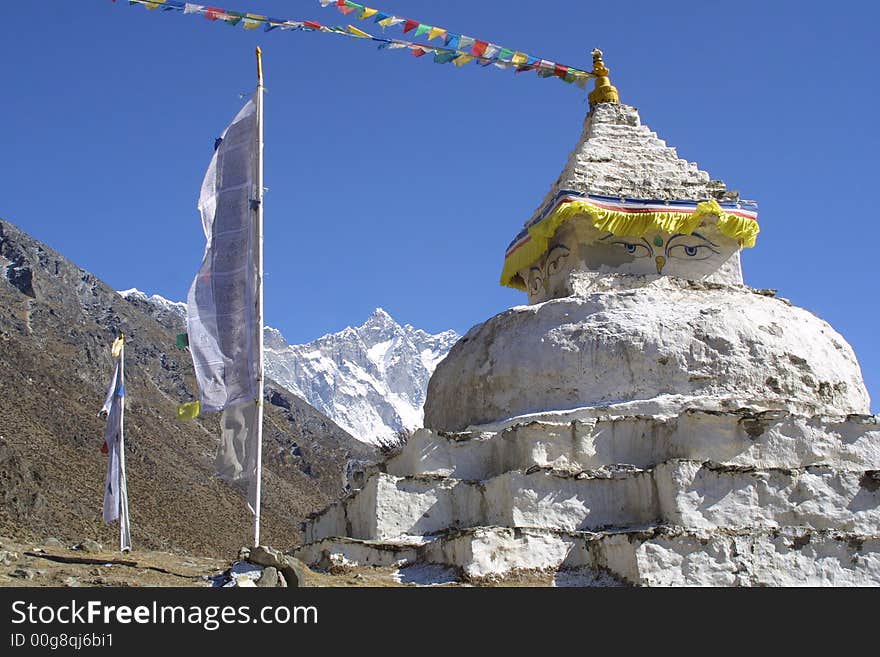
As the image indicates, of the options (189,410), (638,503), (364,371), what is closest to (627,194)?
(638,503)

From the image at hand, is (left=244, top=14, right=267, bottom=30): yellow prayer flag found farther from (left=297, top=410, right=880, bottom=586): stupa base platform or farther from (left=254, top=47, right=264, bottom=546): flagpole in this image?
(left=297, top=410, right=880, bottom=586): stupa base platform

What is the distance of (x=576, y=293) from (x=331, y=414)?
358 ft

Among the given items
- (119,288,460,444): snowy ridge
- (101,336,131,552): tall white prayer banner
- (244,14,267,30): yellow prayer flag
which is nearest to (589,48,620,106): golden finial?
(244,14,267,30): yellow prayer flag

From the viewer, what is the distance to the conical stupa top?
1766 cm

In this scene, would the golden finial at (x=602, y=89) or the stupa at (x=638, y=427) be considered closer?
the stupa at (x=638, y=427)

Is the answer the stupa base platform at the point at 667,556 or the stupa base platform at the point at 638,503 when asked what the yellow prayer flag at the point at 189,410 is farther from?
the stupa base platform at the point at 667,556

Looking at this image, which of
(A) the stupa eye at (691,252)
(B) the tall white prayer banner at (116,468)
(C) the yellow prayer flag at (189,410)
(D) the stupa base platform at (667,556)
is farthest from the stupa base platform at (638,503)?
(B) the tall white prayer banner at (116,468)

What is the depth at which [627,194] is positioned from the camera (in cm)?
1791

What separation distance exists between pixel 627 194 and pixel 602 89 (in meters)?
3.19

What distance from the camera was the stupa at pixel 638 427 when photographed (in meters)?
13.1

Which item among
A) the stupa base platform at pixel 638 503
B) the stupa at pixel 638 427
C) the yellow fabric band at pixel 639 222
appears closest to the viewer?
the stupa base platform at pixel 638 503

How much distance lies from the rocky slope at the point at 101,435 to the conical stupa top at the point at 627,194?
19.5 m

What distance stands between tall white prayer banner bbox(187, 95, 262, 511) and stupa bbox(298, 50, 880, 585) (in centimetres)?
229
